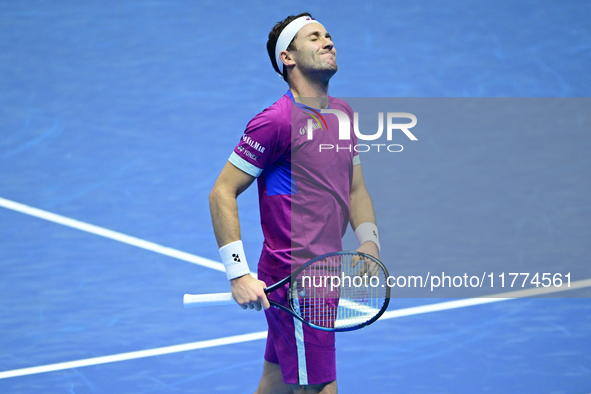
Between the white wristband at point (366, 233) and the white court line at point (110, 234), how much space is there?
191 cm

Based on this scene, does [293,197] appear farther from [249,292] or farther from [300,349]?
[300,349]

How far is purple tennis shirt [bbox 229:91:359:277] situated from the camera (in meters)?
2.38

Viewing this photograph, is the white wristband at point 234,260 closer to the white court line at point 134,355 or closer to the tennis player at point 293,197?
the tennis player at point 293,197

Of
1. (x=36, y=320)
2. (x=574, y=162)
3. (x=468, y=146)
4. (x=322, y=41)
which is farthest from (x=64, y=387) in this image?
(x=574, y=162)

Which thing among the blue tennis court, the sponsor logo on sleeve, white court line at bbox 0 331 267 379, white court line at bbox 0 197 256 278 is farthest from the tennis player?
white court line at bbox 0 197 256 278

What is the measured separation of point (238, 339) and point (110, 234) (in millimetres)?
1431

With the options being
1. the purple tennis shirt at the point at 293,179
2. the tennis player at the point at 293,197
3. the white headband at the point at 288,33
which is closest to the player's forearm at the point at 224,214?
the tennis player at the point at 293,197

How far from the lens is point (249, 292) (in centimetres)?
229

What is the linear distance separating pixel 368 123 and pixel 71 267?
2511 millimetres

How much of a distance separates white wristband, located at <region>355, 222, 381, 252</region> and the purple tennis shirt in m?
0.13

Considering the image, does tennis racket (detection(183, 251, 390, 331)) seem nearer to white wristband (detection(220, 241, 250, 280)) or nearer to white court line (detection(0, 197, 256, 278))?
white wristband (detection(220, 241, 250, 280))

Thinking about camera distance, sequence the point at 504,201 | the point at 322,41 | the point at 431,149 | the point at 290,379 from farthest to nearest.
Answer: the point at 431,149 → the point at 504,201 → the point at 322,41 → the point at 290,379

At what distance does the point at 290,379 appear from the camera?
93.4 inches

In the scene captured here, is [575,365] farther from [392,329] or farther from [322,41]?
[322,41]
